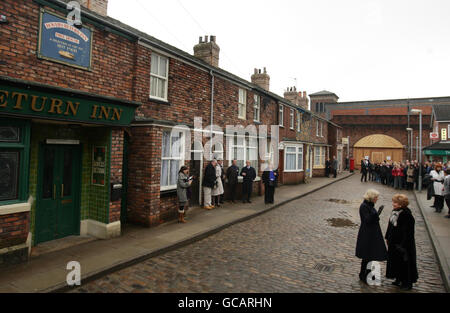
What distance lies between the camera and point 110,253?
20.6 feet

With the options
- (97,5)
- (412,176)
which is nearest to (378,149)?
(412,176)

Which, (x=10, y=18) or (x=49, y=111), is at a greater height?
(x=10, y=18)

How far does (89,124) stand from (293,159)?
16.4 meters

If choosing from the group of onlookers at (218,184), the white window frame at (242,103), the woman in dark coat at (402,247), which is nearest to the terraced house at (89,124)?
the group of onlookers at (218,184)

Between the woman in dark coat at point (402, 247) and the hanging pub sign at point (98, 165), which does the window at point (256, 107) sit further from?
the woman in dark coat at point (402, 247)

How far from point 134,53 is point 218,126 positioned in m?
5.24

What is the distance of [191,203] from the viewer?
1135 cm

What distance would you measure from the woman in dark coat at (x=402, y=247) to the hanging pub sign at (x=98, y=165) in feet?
22.5

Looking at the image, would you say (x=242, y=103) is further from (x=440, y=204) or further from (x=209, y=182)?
(x=440, y=204)

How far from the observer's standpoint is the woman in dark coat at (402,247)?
4.92 m
